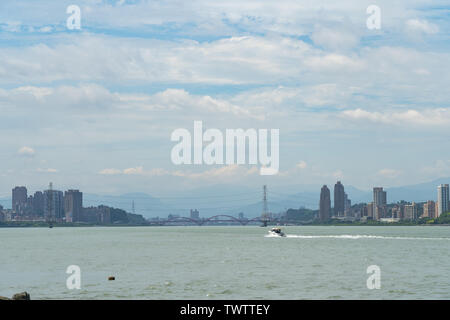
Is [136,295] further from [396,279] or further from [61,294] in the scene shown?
[396,279]

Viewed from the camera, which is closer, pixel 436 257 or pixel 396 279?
pixel 396 279

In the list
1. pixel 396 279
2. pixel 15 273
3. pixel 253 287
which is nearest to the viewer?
pixel 253 287

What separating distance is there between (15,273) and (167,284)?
24.3 m

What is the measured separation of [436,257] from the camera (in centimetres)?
9444

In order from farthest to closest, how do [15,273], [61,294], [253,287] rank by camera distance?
[15,273]
[253,287]
[61,294]

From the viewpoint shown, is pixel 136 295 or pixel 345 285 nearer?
pixel 136 295

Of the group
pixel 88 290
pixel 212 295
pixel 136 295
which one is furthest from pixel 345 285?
pixel 88 290

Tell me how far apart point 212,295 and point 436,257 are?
56184 millimetres
